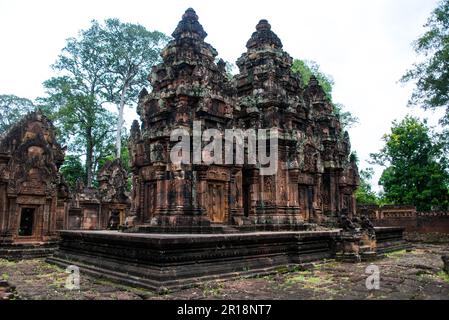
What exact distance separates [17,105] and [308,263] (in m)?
42.2

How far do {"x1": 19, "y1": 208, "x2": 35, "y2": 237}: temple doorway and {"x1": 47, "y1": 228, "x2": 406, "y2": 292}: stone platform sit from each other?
12.2 ft

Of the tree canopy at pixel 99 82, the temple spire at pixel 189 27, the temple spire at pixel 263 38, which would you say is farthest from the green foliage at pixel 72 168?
the temple spire at pixel 189 27

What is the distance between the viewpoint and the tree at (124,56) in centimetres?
3005

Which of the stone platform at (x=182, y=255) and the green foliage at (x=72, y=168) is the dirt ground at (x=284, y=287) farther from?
the green foliage at (x=72, y=168)

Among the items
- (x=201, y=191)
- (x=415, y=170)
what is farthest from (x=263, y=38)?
(x=415, y=170)

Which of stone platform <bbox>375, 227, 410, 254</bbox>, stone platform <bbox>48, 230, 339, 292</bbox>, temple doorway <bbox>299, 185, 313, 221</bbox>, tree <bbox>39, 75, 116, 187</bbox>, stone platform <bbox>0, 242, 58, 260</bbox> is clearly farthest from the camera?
tree <bbox>39, 75, 116, 187</bbox>

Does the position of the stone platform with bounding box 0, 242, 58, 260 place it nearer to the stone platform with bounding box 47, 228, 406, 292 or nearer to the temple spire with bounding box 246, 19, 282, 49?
the stone platform with bounding box 47, 228, 406, 292

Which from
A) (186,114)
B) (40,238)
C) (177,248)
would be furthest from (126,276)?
(40,238)

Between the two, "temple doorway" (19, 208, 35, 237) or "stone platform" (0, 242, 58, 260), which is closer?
"stone platform" (0, 242, 58, 260)

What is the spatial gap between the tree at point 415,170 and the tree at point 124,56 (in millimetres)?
19664

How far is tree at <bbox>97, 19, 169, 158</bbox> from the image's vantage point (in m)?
30.0

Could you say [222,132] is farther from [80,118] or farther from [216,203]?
[80,118]

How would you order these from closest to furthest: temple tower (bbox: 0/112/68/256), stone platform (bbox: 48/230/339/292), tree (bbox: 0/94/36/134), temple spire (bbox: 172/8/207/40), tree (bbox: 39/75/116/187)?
stone platform (bbox: 48/230/339/292) → temple spire (bbox: 172/8/207/40) → temple tower (bbox: 0/112/68/256) → tree (bbox: 39/75/116/187) → tree (bbox: 0/94/36/134)

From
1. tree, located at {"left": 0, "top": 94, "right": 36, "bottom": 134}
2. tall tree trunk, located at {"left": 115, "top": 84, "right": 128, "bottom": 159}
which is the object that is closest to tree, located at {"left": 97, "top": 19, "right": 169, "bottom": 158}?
tall tree trunk, located at {"left": 115, "top": 84, "right": 128, "bottom": 159}
